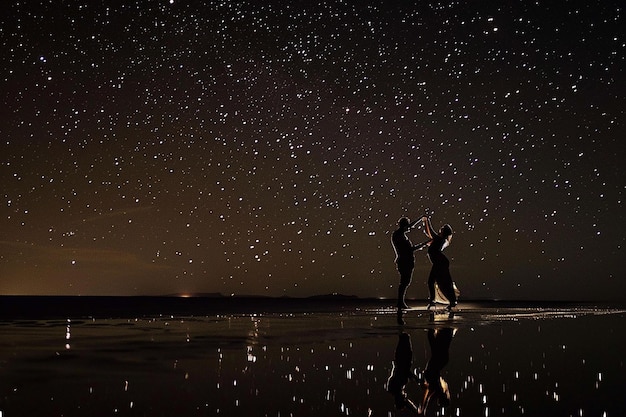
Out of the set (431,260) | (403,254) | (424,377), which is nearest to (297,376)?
(424,377)

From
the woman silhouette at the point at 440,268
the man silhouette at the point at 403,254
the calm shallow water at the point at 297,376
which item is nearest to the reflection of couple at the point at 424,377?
the calm shallow water at the point at 297,376

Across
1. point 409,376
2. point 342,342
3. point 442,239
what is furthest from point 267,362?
point 442,239

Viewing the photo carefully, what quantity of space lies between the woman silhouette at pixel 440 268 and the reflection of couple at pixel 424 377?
7.24 metres

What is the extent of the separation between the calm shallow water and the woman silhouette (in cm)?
677

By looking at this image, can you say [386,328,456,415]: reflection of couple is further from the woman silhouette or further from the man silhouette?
the woman silhouette

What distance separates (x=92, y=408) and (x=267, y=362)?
97.8 inches

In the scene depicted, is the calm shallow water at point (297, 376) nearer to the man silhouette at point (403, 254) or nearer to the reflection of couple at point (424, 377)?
the reflection of couple at point (424, 377)

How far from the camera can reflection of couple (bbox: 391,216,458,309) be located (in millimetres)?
13867

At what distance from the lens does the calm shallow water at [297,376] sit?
3.71 m

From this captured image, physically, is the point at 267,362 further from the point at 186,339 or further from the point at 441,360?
the point at 186,339

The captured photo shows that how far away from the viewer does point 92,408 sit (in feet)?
12.0

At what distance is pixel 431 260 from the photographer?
1597 cm

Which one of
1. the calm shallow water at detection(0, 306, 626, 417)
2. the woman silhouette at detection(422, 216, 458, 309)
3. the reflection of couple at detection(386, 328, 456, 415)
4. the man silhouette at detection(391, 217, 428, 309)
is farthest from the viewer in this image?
the woman silhouette at detection(422, 216, 458, 309)

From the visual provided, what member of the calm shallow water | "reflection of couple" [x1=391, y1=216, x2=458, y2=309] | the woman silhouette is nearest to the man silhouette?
"reflection of couple" [x1=391, y1=216, x2=458, y2=309]
